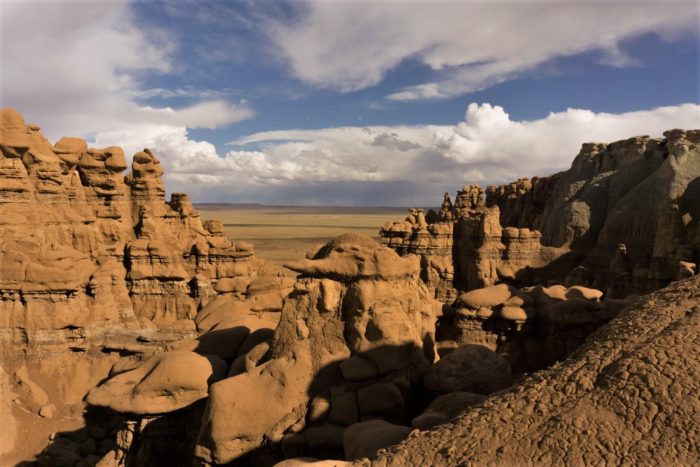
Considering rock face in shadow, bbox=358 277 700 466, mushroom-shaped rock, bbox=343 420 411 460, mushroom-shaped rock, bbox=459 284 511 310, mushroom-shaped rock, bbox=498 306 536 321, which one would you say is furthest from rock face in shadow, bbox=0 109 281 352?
rock face in shadow, bbox=358 277 700 466

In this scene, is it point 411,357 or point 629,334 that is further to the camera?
point 411,357

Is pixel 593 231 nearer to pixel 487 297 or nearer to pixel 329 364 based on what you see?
pixel 487 297

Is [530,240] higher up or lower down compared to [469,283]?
higher up

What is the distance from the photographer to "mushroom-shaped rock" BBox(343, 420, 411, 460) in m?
7.15

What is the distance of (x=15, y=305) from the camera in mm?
17438

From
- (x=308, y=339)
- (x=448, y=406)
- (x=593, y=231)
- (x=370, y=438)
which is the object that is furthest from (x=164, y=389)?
(x=593, y=231)

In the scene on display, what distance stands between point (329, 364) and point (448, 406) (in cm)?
266

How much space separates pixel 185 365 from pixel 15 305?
10.9 meters

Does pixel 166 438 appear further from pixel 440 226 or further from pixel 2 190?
pixel 440 226

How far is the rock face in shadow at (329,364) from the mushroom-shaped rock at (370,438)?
0.91 metres

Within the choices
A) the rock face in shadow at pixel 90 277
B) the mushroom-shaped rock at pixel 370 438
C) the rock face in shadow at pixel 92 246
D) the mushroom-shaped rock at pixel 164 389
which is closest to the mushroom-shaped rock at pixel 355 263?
the mushroom-shaped rock at pixel 370 438

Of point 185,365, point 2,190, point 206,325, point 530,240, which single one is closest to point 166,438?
point 185,365

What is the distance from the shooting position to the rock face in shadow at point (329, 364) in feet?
→ 29.8

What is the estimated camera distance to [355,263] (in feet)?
33.6
